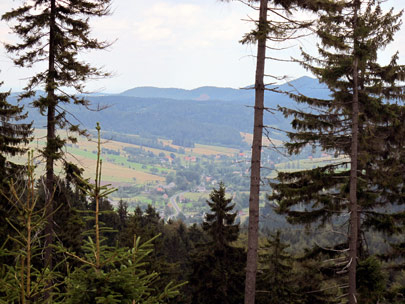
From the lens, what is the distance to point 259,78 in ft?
28.6

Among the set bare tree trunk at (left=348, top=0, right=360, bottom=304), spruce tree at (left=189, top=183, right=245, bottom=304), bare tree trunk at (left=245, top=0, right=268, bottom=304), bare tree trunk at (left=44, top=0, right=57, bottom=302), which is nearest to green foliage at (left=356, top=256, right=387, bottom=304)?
bare tree trunk at (left=348, top=0, right=360, bottom=304)

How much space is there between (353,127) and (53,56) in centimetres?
927

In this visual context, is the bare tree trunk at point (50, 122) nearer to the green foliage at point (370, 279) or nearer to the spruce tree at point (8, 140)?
the spruce tree at point (8, 140)

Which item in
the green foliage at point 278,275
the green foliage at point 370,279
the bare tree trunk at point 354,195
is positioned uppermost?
the bare tree trunk at point 354,195

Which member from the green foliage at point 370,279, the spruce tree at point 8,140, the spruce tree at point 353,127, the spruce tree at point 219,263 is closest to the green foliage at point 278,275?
the spruce tree at point 219,263

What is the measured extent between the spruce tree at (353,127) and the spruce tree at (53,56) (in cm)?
657

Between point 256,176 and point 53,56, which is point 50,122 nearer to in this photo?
point 53,56

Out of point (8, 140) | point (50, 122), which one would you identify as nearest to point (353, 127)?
point (50, 122)

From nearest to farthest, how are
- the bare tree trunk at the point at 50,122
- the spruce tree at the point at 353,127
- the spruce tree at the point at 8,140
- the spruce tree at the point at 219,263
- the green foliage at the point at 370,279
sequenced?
1. the spruce tree at the point at 353,127
2. the bare tree trunk at the point at 50,122
3. the green foliage at the point at 370,279
4. the spruce tree at the point at 8,140
5. the spruce tree at the point at 219,263

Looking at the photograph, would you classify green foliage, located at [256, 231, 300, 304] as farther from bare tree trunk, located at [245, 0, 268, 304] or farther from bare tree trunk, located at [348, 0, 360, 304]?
bare tree trunk, located at [245, 0, 268, 304]

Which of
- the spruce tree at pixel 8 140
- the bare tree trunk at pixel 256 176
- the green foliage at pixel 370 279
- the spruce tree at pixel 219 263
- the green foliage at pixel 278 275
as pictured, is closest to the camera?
the bare tree trunk at pixel 256 176

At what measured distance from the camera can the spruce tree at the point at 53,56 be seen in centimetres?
1049

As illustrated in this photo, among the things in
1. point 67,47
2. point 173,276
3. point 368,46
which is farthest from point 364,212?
Result: point 173,276

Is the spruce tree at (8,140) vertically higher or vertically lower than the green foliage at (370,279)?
higher
